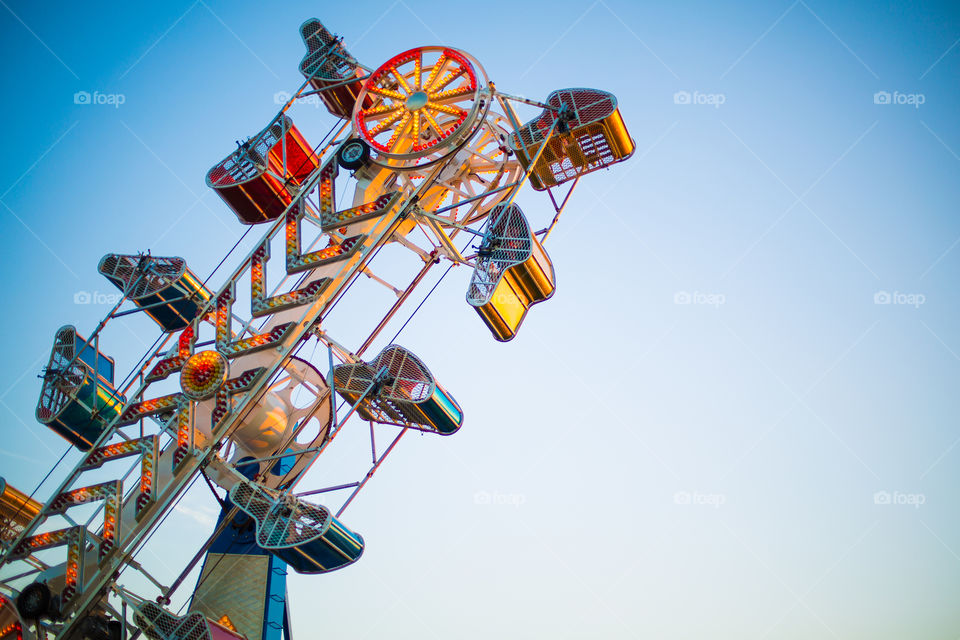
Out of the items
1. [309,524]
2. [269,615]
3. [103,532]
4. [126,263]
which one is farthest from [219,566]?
[126,263]

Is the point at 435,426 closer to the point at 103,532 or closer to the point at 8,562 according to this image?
the point at 103,532

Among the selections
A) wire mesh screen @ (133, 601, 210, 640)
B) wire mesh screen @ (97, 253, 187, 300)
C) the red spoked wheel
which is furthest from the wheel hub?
wire mesh screen @ (133, 601, 210, 640)

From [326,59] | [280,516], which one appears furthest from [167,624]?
[326,59]

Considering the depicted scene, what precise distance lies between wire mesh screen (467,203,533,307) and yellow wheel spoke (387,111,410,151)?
3.12 meters

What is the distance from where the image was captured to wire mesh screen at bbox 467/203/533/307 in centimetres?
1426

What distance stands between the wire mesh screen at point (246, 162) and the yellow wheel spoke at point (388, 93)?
2174 mm

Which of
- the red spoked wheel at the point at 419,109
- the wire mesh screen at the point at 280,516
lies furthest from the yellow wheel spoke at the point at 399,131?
the wire mesh screen at the point at 280,516

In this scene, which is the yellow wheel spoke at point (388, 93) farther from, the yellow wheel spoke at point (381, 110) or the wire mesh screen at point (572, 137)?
the wire mesh screen at point (572, 137)

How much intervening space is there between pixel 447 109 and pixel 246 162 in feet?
14.8

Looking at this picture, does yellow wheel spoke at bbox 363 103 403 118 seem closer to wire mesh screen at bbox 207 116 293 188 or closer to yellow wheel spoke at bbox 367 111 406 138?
yellow wheel spoke at bbox 367 111 406 138

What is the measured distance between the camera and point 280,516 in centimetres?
1363

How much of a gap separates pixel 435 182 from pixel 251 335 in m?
4.89

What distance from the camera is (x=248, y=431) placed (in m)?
16.0

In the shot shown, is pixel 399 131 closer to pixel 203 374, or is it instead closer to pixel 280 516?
pixel 203 374
